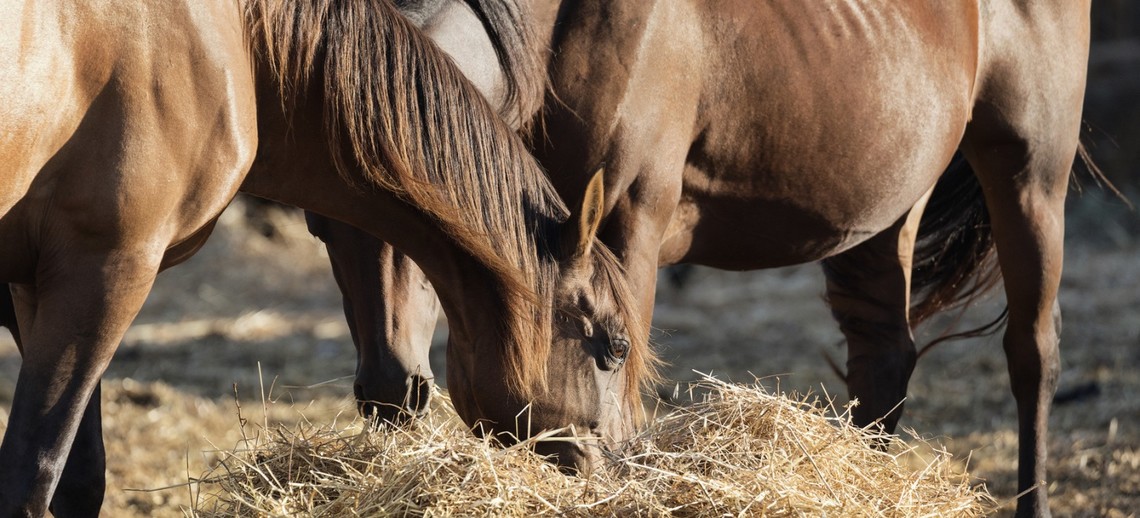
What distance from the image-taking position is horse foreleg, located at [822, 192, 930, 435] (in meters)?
3.94

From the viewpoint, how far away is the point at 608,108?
2.83 metres

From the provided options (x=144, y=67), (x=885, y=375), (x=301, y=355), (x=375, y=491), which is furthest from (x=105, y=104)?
(x=301, y=355)

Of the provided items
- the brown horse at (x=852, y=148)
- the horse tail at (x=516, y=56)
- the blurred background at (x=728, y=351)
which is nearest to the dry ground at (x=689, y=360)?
the blurred background at (x=728, y=351)

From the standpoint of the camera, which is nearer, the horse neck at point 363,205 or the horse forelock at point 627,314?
the horse neck at point 363,205

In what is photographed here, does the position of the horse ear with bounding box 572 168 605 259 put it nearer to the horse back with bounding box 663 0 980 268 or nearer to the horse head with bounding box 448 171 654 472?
the horse head with bounding box 448 171 654 472

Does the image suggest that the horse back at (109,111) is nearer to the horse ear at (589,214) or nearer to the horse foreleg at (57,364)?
the horse foreleg at (57,364)

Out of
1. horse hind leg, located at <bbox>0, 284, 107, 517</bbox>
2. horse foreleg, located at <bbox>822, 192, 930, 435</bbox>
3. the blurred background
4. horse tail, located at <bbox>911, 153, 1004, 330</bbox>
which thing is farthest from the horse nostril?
horse tail, located at <bbox>911, 153, 1004, 330</bbox>

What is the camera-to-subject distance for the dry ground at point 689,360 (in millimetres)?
4074

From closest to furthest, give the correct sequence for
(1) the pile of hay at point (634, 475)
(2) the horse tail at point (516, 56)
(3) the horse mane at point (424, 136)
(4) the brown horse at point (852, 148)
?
(1) the pile of hay at point (634, 475)
(3) the horse mane at point (424, 136)
(2) the horse tail at point (516, 56)
(4) the brown horse at point (852, 148)

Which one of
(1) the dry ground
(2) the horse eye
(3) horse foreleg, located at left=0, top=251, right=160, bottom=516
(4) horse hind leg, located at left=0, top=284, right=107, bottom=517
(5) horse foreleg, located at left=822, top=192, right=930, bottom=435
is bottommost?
(1) the dry ground

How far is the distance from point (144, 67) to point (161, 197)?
23 centimetres

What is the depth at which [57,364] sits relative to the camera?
210 cm

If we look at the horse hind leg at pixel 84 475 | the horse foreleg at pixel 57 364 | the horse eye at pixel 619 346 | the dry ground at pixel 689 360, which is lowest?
the dry ground at pixel 689 360

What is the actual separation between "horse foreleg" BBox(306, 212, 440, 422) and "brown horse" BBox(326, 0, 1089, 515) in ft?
0.08
